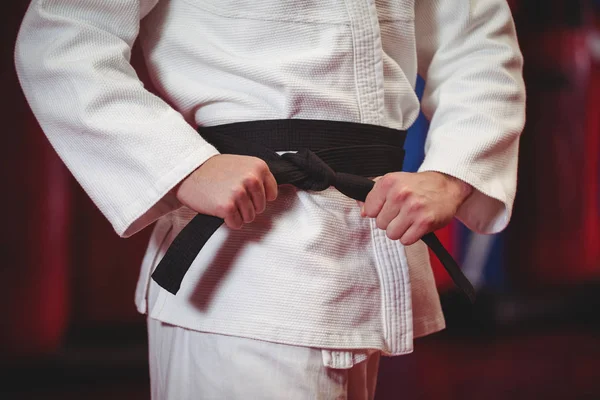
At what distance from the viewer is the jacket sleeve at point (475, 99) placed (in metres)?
0.74

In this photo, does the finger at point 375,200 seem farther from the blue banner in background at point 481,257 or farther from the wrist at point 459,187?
the blue banner in background at point 481,257

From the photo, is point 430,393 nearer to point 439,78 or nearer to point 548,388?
point 548,388

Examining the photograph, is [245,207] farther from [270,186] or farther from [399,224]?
[399,224]

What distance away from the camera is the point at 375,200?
2.12 feet

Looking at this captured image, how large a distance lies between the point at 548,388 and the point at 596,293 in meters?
1.33

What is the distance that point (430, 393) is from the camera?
2.13 meters

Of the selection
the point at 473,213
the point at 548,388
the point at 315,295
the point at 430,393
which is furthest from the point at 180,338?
the point at 548,388

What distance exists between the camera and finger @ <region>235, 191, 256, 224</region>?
1.97 ft

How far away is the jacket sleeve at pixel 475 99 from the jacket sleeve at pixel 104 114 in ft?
1.01

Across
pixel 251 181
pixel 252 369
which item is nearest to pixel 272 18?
pixel 251 181

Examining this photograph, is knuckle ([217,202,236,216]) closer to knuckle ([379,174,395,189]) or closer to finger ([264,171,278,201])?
finger ([264,171,278,201])

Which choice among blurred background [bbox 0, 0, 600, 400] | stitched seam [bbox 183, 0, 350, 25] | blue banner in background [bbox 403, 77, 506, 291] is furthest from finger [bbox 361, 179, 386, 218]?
blue banner in background [bbox 403, 77, 506, 291]

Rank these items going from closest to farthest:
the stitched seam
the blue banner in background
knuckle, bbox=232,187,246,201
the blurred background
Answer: knuckle, bbox=232,187,246,201 → the stitched seam → the blurred background → the blue banner in background

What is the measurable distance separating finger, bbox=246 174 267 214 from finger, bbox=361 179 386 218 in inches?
4.6
